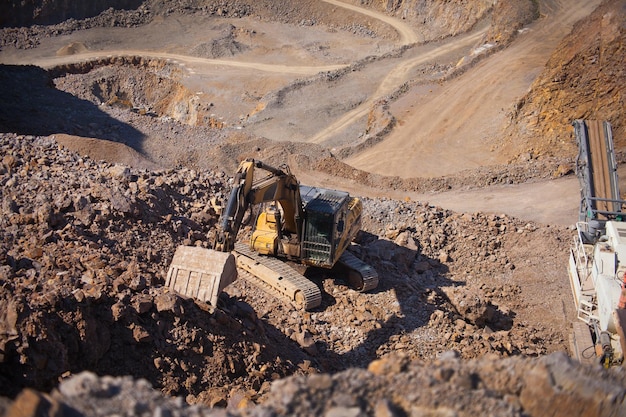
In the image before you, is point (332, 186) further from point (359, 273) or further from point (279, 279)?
point (279, 279)

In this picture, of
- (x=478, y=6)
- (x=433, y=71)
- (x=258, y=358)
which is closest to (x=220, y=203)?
(x=258, y=358)

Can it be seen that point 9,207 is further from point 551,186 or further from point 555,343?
point 551,186

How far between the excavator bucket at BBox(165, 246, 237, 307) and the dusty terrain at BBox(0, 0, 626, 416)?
43cm

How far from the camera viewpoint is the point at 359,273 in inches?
563

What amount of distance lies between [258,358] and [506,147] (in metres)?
18.1

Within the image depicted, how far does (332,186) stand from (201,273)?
12.6 metres

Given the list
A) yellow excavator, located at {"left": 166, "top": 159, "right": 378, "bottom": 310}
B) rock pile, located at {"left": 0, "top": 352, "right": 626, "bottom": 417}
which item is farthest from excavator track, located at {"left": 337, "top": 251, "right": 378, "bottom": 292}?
rock pile, located at {"left": 0, "top": 352, "right": 626, "bottom": 417}

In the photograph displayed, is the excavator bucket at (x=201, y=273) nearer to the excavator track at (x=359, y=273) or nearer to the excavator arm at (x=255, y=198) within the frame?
the excavator arm at (x=255, y=198)

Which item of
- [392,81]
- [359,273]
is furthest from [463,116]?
[359,273]

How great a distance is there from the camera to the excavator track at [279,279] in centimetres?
1336

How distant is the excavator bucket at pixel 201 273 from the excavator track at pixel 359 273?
13.0ft

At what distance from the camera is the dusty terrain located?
8500 millimetres

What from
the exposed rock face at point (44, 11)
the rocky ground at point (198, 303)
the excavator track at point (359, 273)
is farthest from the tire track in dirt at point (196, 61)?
the excavator track at point (359, 273)

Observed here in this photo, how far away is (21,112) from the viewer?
81.9 feet
